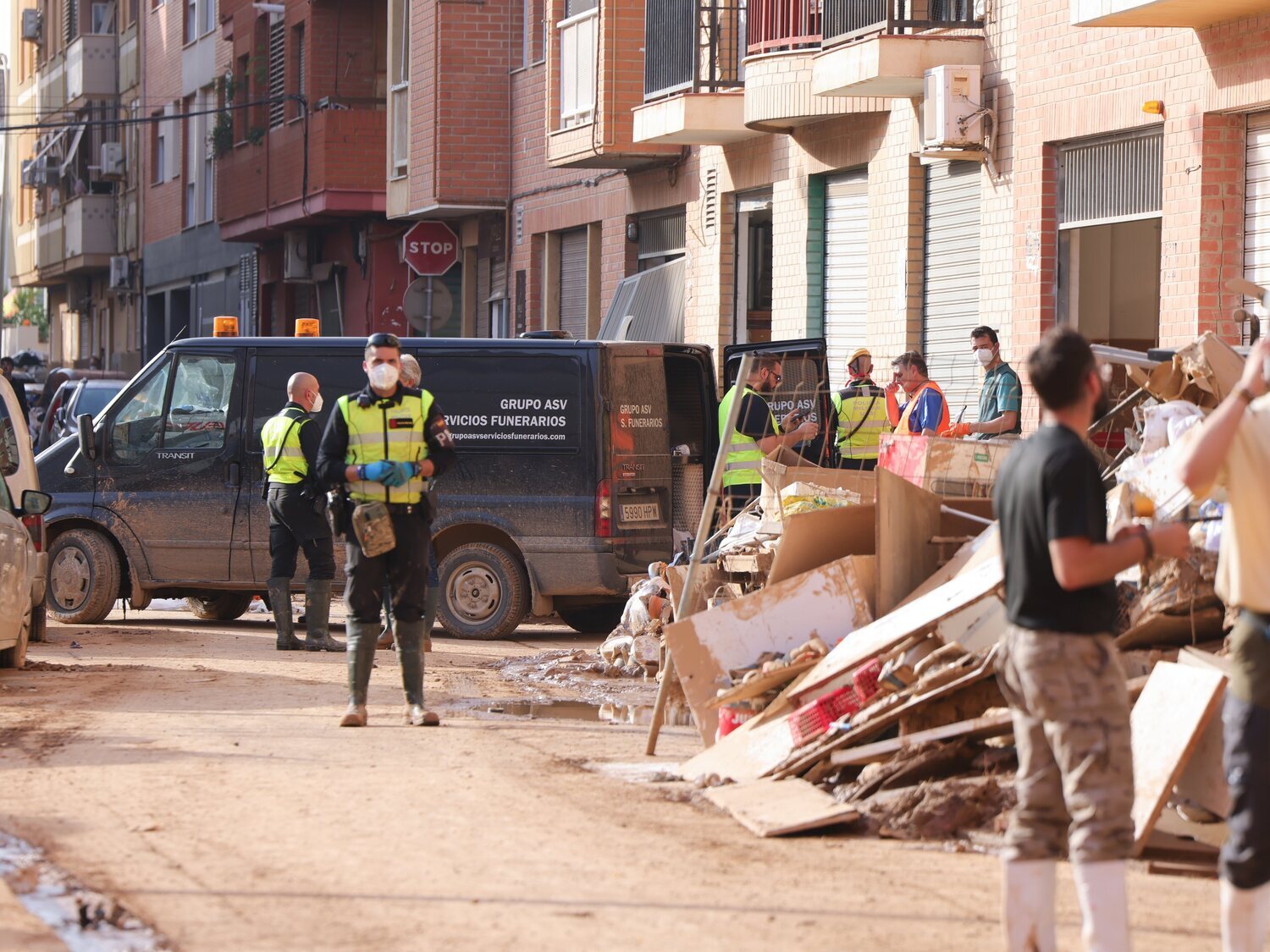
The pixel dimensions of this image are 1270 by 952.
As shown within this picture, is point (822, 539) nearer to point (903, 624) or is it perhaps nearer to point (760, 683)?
point (760, 683)

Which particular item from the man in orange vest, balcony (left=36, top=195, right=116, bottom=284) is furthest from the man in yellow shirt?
balcony (left=36, top=195, right=116, bottom=284)

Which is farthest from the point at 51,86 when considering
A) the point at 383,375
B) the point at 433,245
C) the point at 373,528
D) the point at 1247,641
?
the point at 1247,641

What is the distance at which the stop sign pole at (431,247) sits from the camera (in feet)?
92.4

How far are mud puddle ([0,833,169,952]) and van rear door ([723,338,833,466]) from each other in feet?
28.5

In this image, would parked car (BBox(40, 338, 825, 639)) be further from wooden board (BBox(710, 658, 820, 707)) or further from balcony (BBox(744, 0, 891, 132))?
wooden board (BBox(710, 658, 820, 707))

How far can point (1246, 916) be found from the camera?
550 cm

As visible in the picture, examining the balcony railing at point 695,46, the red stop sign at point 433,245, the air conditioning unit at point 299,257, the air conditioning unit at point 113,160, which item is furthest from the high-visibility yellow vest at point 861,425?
the air conditioning unit at point 113,160

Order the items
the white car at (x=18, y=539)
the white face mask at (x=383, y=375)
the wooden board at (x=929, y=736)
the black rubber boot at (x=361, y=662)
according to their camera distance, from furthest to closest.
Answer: the white car at (x=18, y=539), the white face mask at (x=383, y=375), the black rubber boot at (x=361, y=662), the wooden board at (x=929, y=736)

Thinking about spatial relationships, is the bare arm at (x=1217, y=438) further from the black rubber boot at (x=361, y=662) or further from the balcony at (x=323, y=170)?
Answer: the balcony at (x=323, y=170)

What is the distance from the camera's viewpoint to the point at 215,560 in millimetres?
16203

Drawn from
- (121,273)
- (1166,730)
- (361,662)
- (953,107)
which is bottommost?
(361,662)

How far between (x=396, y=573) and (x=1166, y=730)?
14.8 feet

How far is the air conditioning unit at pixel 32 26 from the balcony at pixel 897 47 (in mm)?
47766

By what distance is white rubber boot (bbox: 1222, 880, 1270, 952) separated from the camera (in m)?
5.50
